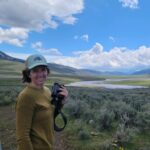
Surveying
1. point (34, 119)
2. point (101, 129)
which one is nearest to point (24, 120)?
point (34, 119)

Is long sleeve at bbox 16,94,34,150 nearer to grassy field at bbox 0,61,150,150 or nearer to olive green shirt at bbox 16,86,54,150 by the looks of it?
olive green shirt at bbox 16,86,54,150

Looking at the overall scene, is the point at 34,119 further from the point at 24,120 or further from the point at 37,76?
the point at 37,76

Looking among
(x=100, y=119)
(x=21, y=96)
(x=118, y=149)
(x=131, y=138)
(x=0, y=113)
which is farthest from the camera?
(x=0, y=113)

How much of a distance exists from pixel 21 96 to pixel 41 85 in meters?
0.25

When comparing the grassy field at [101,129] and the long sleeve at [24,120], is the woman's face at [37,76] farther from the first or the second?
the grassy field at [101,129]

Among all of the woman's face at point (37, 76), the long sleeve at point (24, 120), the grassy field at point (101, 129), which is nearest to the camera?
the long sleeve at point (24, 120)

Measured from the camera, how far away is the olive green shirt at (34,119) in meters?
3.03

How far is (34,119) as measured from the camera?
10.2 ft

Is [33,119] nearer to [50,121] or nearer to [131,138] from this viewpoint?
[50,121]

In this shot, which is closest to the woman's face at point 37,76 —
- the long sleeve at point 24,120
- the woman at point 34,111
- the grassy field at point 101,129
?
the woman at point 34,111

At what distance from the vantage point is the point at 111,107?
423 inches

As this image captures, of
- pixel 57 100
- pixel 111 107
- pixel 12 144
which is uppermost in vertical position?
pixel 57 100

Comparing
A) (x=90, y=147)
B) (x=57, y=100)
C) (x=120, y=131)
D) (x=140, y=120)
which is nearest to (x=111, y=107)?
(x=140, y=120)

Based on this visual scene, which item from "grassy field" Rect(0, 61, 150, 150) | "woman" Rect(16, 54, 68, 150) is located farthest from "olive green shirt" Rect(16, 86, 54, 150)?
"grassy field" Rect(0, 61, 150, 150)
